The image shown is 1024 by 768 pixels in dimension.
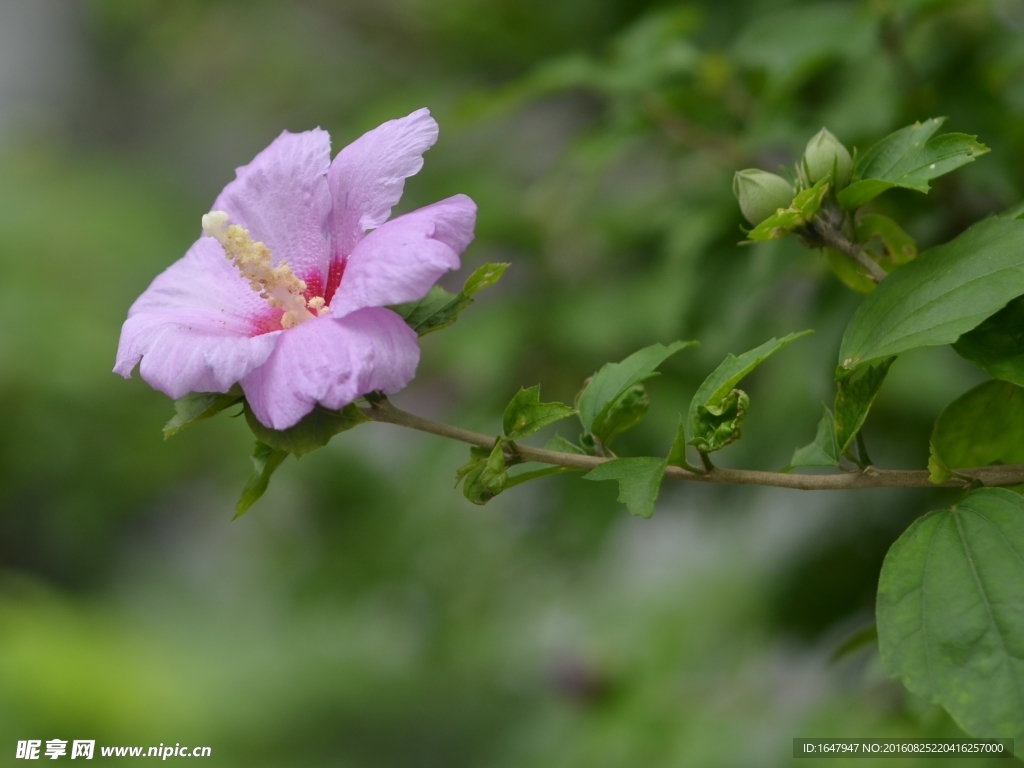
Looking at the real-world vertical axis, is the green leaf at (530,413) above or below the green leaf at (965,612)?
above

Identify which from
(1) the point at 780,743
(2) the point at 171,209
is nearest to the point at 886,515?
(1) the point at 780,743

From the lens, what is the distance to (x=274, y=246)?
1.87 ft

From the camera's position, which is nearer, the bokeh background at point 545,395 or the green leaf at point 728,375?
the green leaf at point 728,375

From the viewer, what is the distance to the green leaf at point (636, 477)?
1.52ft

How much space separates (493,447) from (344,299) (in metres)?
0.11

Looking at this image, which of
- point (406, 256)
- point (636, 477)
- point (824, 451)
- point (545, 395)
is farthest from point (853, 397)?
point (545, 395)

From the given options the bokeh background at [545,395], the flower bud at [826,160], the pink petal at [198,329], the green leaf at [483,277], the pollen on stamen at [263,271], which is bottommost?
the bokeh background at [545,395]

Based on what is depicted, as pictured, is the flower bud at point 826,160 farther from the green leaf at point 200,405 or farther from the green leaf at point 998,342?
the green leaf at point 200,405

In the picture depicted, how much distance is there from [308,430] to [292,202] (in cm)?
16

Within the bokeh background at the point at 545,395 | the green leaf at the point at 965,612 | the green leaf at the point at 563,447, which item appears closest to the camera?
the green leaf at the point at 965,612

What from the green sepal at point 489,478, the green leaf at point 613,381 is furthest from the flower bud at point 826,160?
the green sepal at point 489,478

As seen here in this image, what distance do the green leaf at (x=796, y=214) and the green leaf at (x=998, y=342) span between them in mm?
103

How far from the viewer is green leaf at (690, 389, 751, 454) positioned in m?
0.50

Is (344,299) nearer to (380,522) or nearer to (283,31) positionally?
(380,522)
